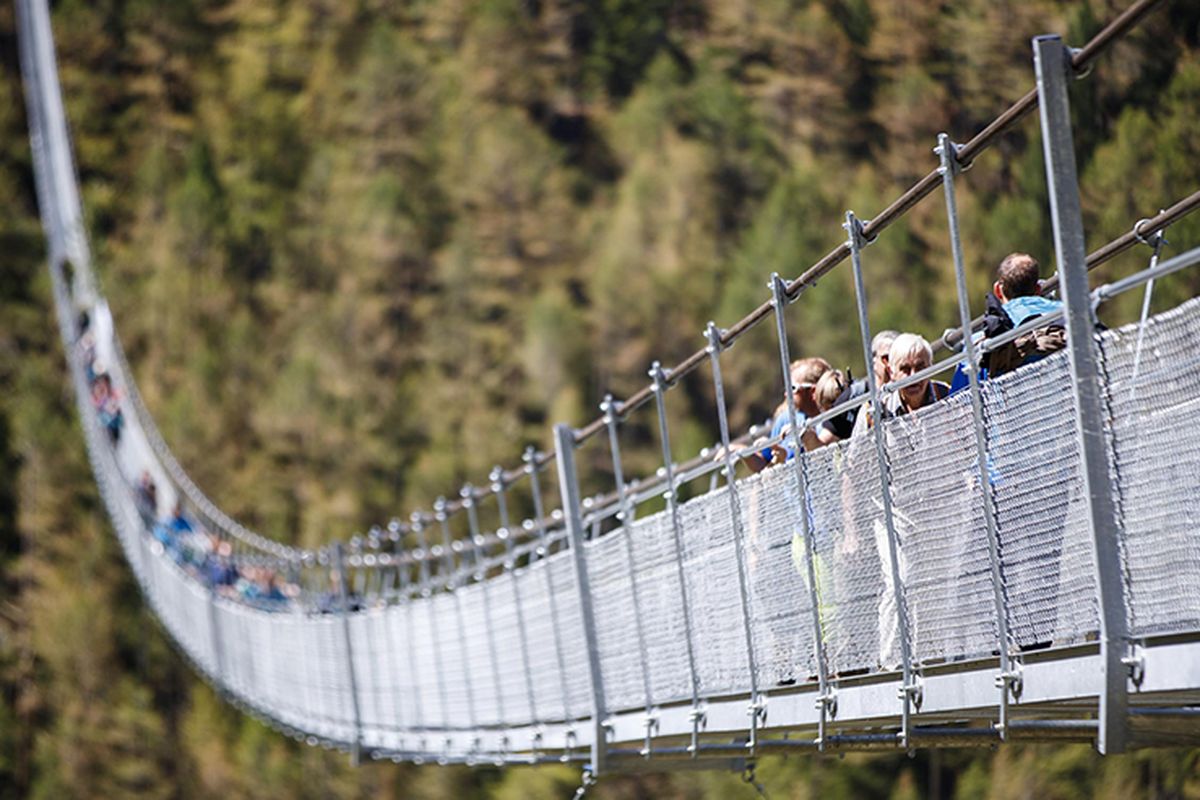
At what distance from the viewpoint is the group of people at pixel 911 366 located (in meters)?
2.52

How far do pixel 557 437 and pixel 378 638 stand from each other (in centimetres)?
248

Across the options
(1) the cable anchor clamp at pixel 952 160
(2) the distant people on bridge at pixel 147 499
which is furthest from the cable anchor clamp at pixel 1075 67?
(2) the distant people on bridge at pixel 147 499

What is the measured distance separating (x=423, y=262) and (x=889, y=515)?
24016 millimetres

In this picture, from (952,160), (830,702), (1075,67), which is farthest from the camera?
(830,702)

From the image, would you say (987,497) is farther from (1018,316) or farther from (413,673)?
(413,673)

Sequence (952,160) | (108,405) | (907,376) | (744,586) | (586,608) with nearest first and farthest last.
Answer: (952,160) → (907,376) → (744,586) → (586,608) → (108,405)

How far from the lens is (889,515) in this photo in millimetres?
2715

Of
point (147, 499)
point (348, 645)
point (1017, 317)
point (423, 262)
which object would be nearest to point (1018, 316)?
point (1017, 317)

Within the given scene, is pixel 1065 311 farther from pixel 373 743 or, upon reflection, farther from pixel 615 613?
pixel 373 743

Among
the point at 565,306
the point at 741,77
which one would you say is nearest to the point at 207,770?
the point at 565,306

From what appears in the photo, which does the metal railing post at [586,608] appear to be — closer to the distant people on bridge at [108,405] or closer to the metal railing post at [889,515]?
the metal railing post at [889,515]

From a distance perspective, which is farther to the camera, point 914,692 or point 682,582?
point 682,582

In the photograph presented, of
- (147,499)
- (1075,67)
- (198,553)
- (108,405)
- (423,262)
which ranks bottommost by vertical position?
(1075,67)

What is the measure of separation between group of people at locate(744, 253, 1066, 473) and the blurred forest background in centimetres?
1476
